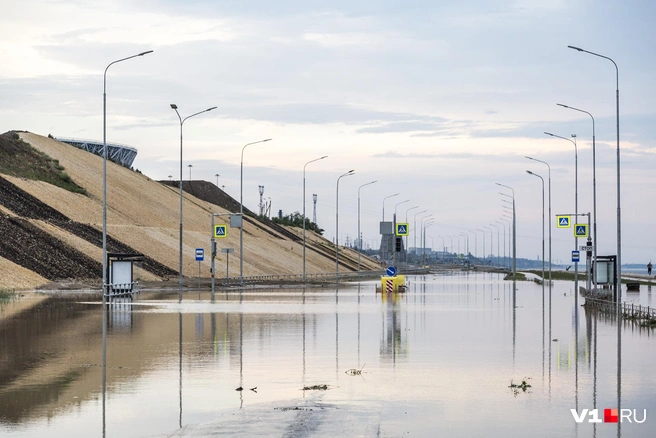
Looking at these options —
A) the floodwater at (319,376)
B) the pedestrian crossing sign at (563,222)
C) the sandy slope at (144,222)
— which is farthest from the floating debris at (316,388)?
the pedestrian crossing sign at (563,222)

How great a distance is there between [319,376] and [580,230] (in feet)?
148

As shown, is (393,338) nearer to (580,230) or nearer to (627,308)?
(627,308)

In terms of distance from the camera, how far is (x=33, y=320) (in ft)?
109

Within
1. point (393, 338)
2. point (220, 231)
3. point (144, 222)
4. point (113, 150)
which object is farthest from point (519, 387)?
point (113, 150)

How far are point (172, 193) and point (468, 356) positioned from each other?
365ft

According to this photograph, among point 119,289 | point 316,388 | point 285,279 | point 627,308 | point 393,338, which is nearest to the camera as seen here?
point 316,388

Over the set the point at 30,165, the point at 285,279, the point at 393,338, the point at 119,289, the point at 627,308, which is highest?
the point at 30,165

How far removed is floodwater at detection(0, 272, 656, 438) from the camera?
42.7 feet

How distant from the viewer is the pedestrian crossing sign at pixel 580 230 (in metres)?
60.0

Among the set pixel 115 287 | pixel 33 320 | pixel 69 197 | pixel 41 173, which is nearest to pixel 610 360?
pixel 33 320

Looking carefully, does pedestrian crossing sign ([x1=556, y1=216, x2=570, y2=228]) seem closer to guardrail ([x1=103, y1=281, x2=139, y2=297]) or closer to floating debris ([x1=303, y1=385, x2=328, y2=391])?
guardrail ([x1=103, y1=281, x2=139, y2=297])

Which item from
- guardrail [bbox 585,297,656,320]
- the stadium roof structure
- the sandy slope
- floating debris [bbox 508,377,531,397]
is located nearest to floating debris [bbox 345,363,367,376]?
floating debris [bbox 508,377,531,397]

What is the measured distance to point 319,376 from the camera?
59.4ft

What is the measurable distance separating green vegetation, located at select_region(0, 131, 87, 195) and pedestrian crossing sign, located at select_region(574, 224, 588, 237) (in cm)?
5470
